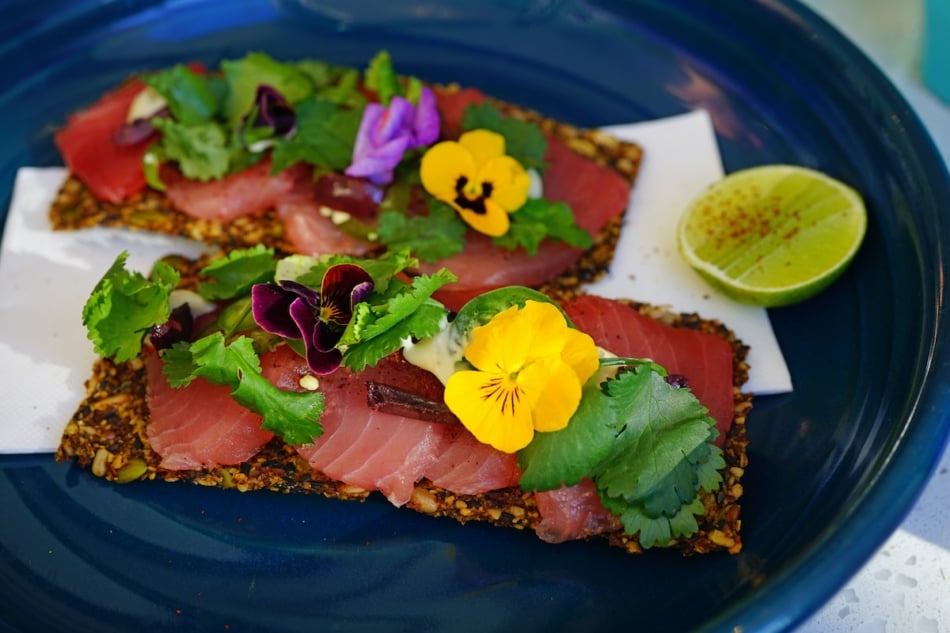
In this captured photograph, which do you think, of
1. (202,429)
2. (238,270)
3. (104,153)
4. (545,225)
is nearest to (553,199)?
(545,225)

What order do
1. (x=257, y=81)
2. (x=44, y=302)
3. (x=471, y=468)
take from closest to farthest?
(x=471, y=468) < (x=44, y=302) < (x=257, y=81)

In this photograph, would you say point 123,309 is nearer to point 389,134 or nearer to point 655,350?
point 389,134

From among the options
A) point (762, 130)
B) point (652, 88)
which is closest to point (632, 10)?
point (652, 88)

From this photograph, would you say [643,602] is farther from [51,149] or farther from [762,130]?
[51,149]

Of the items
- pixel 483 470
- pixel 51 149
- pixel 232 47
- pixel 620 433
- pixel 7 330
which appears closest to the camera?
pixel 620 433

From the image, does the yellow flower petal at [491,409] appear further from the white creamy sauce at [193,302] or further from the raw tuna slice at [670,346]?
the white creamy sauce at [193,302]

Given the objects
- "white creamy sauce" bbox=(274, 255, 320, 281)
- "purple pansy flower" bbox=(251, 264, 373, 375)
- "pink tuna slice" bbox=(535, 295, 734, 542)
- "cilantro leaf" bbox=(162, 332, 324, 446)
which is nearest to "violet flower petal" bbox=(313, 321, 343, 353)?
"purple pansy flower" bbox=(251, 264, 373, 375)

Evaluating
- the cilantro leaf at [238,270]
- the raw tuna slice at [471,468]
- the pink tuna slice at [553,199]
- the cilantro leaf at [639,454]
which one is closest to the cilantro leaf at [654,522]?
the cilantro leaf at [639,454]
